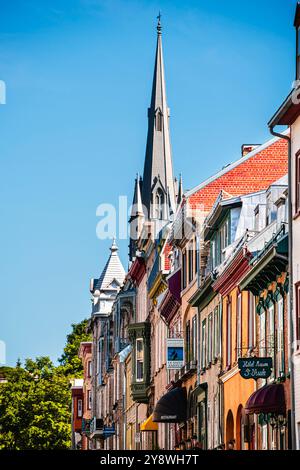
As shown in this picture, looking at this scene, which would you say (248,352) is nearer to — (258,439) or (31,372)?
(258,439)

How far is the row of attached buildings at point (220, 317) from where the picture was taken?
37.6m

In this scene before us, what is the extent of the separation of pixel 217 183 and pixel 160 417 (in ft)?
33.0

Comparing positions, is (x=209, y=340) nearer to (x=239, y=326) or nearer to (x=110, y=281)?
(x=239, y=326)

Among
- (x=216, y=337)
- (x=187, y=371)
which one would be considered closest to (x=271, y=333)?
(x=216, y=337)

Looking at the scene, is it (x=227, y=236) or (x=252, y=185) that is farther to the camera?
(x=252, y=185)

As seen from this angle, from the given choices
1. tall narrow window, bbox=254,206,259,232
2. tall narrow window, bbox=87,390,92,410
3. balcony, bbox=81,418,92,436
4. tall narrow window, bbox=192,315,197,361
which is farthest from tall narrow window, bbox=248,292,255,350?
tall narrow window, bbox=87,390,92,410

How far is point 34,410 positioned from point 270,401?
87190 mm

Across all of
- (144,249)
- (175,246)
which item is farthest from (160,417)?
(144,249)

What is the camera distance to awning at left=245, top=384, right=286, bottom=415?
37.2 m

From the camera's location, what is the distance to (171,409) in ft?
191

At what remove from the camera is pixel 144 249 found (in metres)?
79.7

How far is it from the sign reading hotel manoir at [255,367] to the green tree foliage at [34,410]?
8315cm

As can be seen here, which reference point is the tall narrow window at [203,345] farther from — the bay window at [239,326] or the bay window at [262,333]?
the bay window at [262,333]

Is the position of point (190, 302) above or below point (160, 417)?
above
